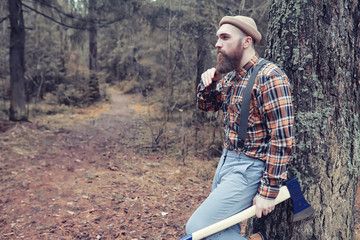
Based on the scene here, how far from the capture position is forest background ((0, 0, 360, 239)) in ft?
8.07

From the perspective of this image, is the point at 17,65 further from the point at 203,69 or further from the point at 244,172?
the point at 244,172

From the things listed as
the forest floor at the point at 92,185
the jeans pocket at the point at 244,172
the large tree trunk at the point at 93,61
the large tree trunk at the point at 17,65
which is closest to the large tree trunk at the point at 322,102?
the jeans pocket at the point at 244,172

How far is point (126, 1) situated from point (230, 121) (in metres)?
10.3

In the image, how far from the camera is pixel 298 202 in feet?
8.02

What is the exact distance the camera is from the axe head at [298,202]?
7.89 ft

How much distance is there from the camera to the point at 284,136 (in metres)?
2.11

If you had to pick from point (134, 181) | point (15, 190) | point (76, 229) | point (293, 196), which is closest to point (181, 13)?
point (134, 181)


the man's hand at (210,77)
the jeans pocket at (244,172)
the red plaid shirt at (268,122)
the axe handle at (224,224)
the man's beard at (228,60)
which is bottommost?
the axe handle at (224,224)

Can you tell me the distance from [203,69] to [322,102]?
7304 mm

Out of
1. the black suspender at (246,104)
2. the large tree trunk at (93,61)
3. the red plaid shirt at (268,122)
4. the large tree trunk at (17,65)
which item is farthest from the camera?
the large tree trunk at (93,61)

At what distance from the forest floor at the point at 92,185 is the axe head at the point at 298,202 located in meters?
1.96

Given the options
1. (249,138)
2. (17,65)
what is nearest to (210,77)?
(249,138)

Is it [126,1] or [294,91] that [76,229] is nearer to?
[294,91]

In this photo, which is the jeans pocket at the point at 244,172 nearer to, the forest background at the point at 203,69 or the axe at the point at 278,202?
the axe at the point at 278,202
